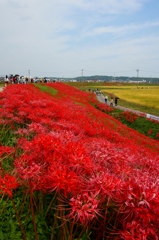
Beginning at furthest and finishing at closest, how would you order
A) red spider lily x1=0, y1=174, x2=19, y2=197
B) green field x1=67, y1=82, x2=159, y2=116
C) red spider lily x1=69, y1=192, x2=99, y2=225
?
1. green field x1=67, y1=82, x2=159, y2=116
2. red spider lily x1=0, y1=174, x2=19, y2=197
3. red spider lily x1=69, y1=192, x2=99, y2=225

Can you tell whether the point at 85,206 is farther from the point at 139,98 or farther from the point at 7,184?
the point at 139,98

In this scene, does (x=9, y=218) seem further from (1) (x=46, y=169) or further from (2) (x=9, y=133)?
(2) (x=9, y=133)

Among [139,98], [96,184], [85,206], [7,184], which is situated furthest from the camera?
[139,98]

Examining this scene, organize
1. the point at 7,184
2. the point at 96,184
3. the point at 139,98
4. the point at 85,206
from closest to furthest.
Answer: the point at 85,206 → the point at 96,184 → the point at 7,184 → the point at 139,98

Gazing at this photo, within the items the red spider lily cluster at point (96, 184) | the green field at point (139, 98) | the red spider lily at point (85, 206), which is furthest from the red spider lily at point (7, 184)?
the green field at point (139, 98)

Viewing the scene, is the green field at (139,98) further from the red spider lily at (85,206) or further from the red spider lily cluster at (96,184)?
the red spider lily at (85,206)

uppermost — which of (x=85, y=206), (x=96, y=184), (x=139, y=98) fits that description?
(x=96, y=184)

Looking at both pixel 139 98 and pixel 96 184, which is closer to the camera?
pixel 96 184

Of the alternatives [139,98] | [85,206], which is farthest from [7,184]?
[139,98]

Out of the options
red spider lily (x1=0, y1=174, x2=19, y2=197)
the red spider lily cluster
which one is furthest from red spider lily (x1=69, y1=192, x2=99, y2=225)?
red spider lily (x1=0, y1=174, x2=19, y2=197)

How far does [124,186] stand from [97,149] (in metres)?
1.05

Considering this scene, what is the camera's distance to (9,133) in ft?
25.0

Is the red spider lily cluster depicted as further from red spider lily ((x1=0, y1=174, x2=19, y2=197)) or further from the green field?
the green field

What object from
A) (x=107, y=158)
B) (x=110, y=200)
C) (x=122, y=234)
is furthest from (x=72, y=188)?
(x=107, y=158)
